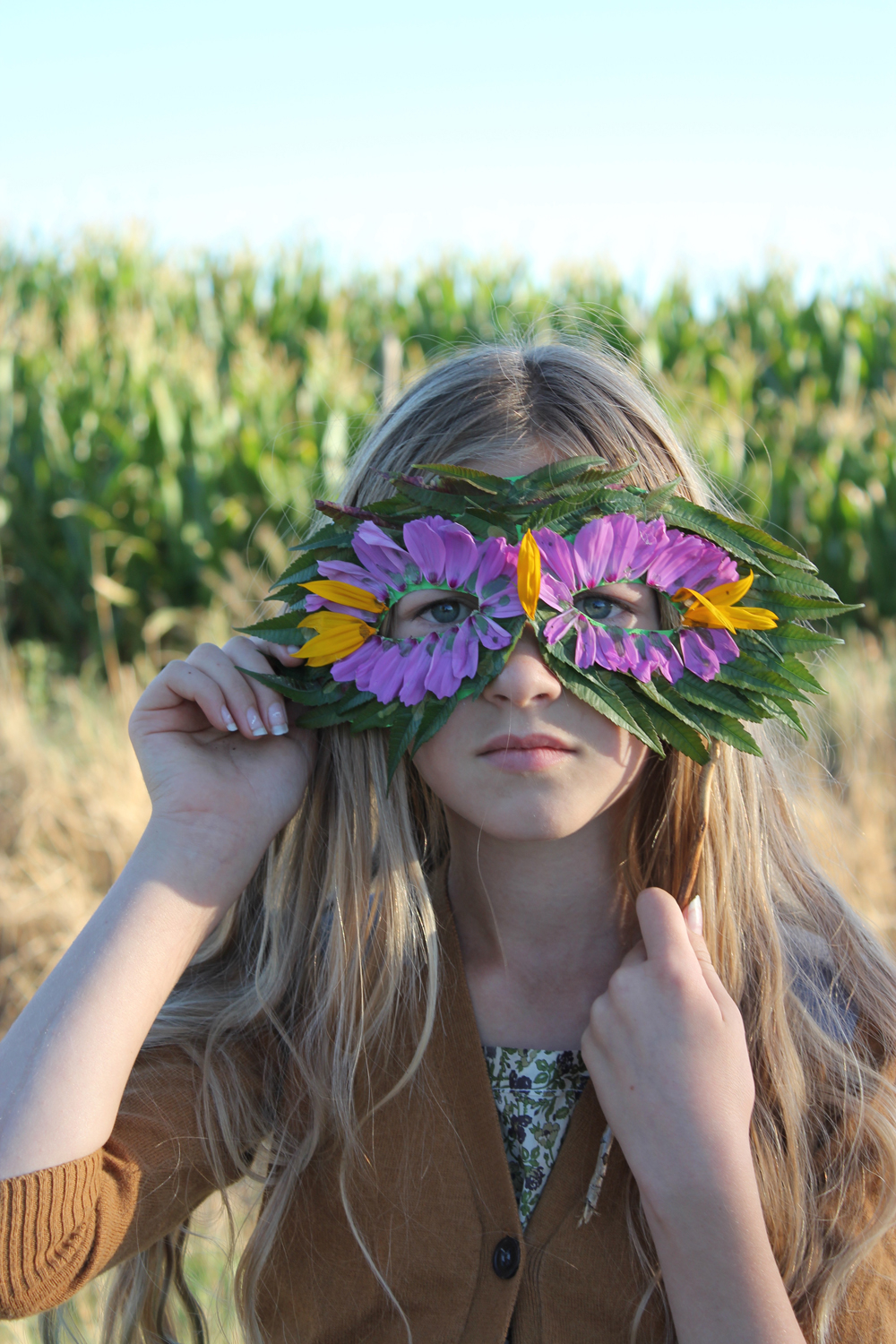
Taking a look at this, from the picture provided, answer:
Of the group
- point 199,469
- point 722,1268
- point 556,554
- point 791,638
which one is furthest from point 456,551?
point 199,469

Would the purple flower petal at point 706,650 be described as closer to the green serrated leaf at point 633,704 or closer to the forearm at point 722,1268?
the green serrated leaf at point 633,704

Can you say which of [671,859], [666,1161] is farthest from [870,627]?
[666,1161]

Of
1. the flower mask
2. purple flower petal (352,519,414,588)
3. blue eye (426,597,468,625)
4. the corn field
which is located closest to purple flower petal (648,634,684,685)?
the flower mask

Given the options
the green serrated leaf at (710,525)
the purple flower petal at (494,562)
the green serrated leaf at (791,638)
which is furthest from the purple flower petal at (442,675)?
the green serrated leaf at (791,638)

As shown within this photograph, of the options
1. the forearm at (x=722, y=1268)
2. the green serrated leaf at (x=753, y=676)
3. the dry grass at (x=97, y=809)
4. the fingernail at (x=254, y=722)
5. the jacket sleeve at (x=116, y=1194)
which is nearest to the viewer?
the forearm at (x=722, y=1268)

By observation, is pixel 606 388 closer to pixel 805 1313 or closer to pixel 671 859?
pixel 671 859

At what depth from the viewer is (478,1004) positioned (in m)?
1.97

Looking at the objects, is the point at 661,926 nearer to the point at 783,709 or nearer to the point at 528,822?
the point at 528,822

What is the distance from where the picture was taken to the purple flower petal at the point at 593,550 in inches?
68.7

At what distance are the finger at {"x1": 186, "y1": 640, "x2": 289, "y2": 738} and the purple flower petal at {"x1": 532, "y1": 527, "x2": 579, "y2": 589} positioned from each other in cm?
57

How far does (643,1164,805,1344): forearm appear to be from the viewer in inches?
56.6

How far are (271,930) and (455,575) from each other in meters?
0.82

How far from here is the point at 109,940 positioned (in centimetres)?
174

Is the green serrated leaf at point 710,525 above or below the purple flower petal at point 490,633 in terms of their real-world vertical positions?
above
